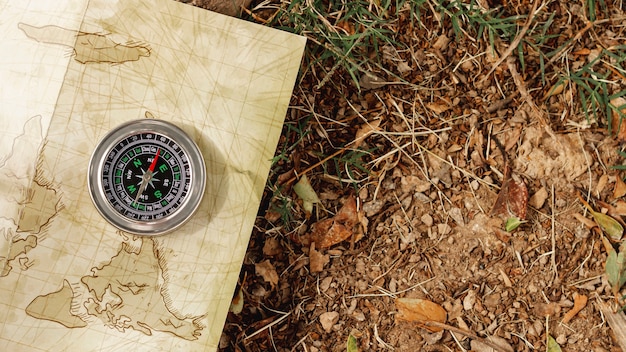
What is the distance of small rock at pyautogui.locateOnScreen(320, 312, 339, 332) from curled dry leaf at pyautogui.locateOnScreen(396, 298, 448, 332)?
0.24 metres

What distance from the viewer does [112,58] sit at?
2.62m

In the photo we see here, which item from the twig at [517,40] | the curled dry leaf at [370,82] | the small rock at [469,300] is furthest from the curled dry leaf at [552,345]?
the curled dry leaf at [370,82]

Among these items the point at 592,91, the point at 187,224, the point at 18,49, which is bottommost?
the point at 187,224

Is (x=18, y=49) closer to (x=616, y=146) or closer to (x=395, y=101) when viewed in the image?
(x=395, y=101)

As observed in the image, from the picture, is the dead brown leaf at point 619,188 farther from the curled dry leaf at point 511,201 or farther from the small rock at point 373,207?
the small rock at point 373,207

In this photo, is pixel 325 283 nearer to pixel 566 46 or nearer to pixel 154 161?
pixel 154 161

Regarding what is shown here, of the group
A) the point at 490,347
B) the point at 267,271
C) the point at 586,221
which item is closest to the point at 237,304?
the point at 267,271

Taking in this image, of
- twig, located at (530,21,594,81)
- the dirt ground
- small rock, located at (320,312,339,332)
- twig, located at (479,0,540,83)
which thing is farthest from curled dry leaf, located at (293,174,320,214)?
twig, located at (530,21,594,81)

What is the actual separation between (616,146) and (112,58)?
193cm

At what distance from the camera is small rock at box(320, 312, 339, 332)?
9.08ft

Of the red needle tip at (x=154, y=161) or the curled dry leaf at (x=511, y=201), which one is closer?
the red needle tip at (x=154, y=161)

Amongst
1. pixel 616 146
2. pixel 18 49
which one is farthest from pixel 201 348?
pixel 616 146

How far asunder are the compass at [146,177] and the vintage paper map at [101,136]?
0.06 metres

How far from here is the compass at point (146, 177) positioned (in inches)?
99.3
